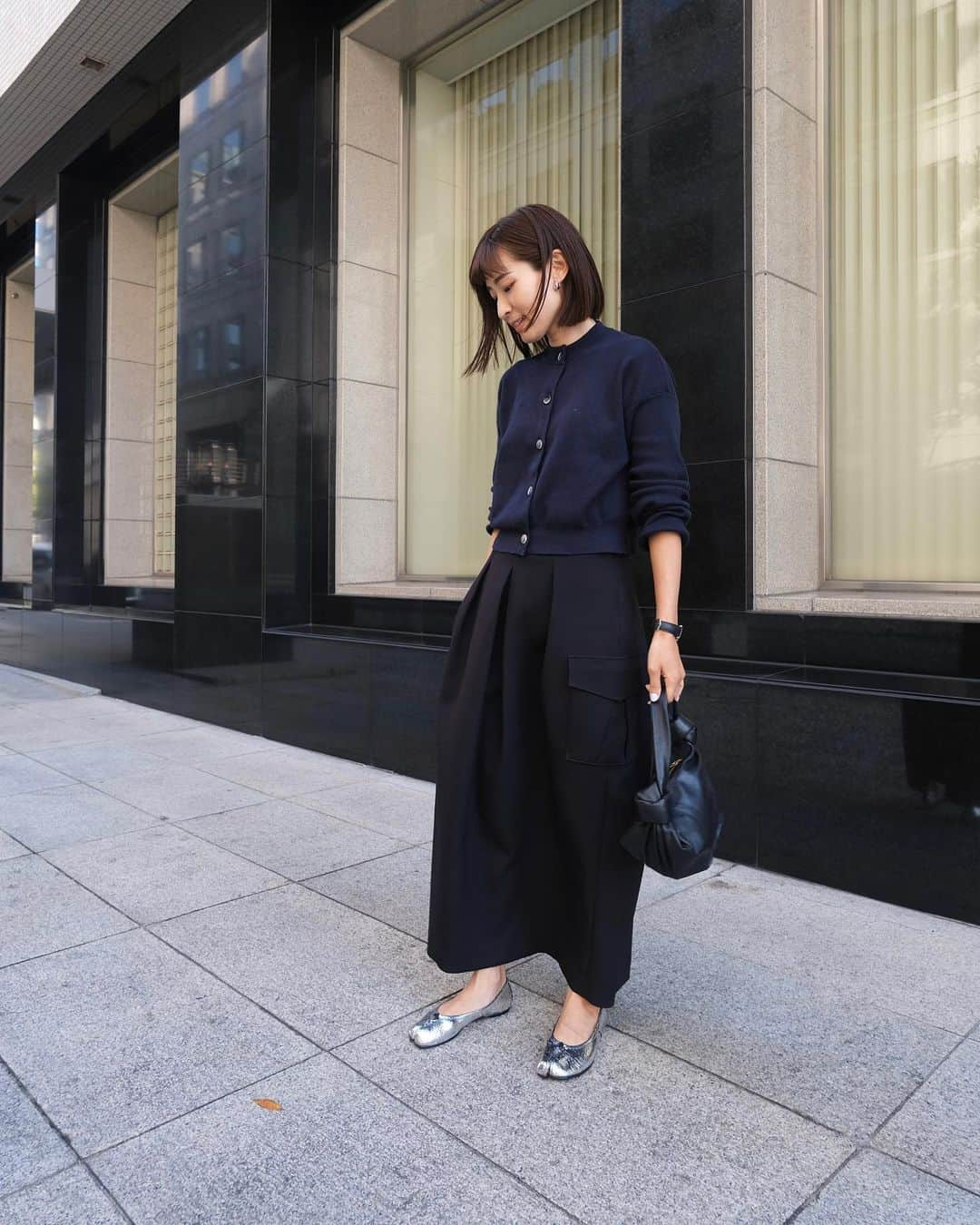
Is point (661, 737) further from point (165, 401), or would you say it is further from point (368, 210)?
point (165, 401)

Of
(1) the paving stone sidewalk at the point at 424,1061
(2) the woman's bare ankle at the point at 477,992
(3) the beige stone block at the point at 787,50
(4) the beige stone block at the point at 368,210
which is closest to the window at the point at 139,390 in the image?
(4) the beige stone block at the point at 368,210

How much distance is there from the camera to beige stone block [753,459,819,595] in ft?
15.5

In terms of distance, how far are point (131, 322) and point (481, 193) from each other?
6454mm

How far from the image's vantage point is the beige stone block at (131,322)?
38.8ft

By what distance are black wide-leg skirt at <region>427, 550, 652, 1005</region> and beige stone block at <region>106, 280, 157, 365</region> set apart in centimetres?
1078

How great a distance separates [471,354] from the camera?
288 inches

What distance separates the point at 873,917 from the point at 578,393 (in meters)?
2.41

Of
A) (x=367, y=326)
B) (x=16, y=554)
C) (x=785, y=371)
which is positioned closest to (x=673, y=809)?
(x=785, y=371)

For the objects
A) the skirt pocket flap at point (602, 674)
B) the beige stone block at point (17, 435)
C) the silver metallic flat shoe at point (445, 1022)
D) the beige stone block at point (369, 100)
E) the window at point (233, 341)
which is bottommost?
the silver metallic flat shoe at point (445, 1022)

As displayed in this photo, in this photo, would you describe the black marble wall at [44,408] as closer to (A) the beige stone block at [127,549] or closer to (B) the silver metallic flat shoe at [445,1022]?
(A) the beige stone block at [127,549]

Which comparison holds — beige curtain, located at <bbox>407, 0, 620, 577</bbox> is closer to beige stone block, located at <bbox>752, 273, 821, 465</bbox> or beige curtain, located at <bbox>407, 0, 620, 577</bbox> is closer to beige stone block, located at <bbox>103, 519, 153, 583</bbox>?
beige stone block, located at <bbox>752, 273, 821, 465</bbox>

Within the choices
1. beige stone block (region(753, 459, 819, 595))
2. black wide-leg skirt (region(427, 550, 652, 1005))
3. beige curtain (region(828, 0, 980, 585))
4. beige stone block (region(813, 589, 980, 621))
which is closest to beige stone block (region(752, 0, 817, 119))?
beige curtain (region(828, 0, 980, 585))

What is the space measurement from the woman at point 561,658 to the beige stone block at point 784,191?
271 cm

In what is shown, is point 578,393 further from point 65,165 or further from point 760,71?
point 65,165
